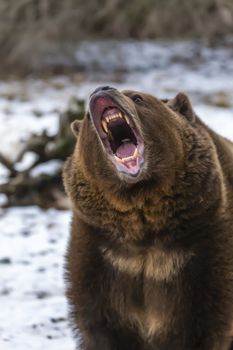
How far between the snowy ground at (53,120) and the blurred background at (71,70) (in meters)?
0.02

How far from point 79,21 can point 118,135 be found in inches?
493

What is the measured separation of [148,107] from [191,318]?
3.09ft

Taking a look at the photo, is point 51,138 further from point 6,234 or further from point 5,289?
point 5,289

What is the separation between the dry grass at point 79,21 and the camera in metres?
15.3

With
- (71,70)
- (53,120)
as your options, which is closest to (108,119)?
(53,120)

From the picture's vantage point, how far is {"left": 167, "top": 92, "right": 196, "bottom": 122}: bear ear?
3.97 meters

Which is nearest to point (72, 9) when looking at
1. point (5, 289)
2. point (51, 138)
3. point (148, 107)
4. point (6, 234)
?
point (51, 138)

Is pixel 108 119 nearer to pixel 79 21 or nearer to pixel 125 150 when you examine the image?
pixel 125 150

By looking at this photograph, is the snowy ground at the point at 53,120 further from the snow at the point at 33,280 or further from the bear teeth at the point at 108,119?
the bear teeth at the point at 108,119

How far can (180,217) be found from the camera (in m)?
3.63

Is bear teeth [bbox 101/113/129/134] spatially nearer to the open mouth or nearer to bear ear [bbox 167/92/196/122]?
the open mouth

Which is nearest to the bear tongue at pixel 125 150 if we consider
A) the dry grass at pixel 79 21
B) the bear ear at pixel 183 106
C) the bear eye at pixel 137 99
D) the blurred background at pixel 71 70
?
the bear eye at pixel 137 99

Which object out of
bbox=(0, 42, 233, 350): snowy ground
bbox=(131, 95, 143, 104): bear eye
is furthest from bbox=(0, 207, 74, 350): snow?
bbox=(131, 95, 143, 104): bear eye

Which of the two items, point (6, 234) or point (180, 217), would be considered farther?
point (6, 234)
